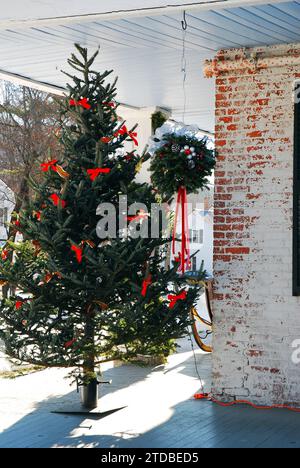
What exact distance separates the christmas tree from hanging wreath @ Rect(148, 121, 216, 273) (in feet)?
1.14

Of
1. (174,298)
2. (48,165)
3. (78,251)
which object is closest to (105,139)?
(48,165)

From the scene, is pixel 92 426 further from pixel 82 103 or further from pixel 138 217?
pixel 82 103

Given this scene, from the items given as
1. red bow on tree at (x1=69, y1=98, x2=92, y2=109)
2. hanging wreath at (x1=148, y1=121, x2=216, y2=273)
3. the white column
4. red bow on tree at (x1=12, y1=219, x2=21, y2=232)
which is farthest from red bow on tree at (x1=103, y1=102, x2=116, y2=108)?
the white column

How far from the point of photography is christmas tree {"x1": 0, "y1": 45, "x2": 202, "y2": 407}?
738 centimetres

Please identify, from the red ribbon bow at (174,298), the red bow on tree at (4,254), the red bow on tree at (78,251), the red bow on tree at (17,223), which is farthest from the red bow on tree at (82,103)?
the red ribbon bow at (174,298)

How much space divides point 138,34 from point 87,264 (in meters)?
2.16

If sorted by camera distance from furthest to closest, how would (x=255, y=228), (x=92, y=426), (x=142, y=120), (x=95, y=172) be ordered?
(x=142, y=120), (x=255, y=228), (x=95, y=172), (x=92, y=426)

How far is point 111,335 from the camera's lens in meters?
7.80

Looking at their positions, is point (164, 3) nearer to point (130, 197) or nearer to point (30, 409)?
point (130, 197)

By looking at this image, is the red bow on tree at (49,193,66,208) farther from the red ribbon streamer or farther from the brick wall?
the brick wall

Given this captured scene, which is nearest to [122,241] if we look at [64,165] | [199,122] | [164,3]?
[64,165]

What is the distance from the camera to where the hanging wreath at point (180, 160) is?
741 cm

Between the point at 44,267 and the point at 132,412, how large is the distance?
63.5 inches

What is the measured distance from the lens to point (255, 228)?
26.7 feet
